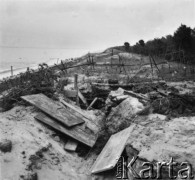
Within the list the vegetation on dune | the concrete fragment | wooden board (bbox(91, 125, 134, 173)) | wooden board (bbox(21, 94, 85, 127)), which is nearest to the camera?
the concrete fragment

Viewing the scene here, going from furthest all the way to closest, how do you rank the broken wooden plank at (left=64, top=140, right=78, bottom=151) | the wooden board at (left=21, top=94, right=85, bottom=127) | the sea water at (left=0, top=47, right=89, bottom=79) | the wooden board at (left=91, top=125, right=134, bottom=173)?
the sea water at (left=0, top=47, right=89, bottom=79) < the wooden board at (left=21, top=94, right=85, bottom=127) < the broken wooden plank at (left=64, top=140, right=78, bottom=151) < the wooden board at (left=91, top=125, right=134, bottom=173)

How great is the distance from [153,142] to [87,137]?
2287mm

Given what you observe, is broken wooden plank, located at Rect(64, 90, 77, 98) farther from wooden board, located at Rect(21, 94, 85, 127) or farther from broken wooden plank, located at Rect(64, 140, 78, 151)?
broken wooden plank, located at Rect(64, 140, 78, 151)

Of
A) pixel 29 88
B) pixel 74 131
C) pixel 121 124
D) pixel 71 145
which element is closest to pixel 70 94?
pixel 29 88

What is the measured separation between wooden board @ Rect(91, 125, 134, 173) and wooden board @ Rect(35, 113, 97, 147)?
76 centimetres

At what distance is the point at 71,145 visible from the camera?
21.5ft

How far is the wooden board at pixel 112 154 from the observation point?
5152 mm

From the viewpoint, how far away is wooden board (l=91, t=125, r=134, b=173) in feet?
16.9

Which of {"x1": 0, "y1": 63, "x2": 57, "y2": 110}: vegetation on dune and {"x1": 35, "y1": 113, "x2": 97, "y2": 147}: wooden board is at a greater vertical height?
{"x1": 0, "y1": 63, "x2": 57, "y2": 110}: vegetation on dune

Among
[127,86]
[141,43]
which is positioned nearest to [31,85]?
[127,86]

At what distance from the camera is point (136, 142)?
5395mm

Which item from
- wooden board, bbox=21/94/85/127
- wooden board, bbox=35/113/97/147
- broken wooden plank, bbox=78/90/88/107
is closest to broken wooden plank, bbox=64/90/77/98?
broken wooden plank, bbox=78/90/88/107

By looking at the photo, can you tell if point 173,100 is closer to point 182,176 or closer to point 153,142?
point 153,142

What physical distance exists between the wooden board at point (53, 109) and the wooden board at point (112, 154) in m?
1.43
